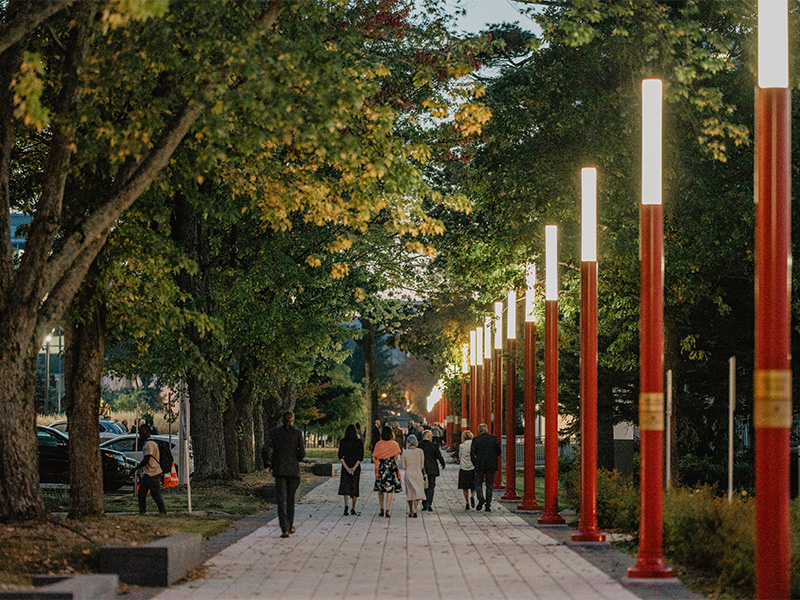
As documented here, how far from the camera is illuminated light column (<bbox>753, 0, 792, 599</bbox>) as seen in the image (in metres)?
9.20

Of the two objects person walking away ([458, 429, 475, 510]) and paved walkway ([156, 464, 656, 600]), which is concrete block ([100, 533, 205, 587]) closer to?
paved walkway ([156, 464, 656, 600])

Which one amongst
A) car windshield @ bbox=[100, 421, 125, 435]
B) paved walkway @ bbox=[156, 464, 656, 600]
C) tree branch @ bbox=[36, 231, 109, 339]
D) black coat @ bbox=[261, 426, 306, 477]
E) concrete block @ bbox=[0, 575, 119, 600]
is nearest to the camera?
concrete block @ bbox=[0, 575, 119, 600]

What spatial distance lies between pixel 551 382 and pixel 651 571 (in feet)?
31.1

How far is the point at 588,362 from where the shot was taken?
17797 mm

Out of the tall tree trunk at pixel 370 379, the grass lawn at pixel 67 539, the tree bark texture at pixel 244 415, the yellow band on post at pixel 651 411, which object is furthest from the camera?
the tall tree trunk at pixel 370 379

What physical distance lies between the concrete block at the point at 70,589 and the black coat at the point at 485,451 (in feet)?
49.3

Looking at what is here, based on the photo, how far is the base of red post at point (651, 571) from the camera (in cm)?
1265

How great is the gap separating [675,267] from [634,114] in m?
3.17

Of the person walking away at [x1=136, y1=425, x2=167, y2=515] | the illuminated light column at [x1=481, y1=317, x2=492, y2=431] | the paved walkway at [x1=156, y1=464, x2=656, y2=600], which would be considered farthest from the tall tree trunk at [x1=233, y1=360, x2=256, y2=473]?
the paved walkway at [x1=156, y1=464, x2=656, y2=600]

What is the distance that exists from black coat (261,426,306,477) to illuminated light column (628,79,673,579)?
21.9 feet

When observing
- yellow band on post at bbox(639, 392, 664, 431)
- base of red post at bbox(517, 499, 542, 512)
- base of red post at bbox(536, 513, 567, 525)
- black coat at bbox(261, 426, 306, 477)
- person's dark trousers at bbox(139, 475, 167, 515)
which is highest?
yellow band on post at bbox(639, 392, 664, 431)

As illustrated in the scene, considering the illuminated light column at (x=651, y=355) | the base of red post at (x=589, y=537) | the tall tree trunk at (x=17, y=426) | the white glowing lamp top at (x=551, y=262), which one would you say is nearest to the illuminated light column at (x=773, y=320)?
the illuminated light column at (x=651, y=355)

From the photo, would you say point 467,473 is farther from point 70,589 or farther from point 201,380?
point 70,589

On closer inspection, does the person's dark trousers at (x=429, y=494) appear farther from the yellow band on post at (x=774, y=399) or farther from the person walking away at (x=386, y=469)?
the yellow band on post at (x=774, y=399)
